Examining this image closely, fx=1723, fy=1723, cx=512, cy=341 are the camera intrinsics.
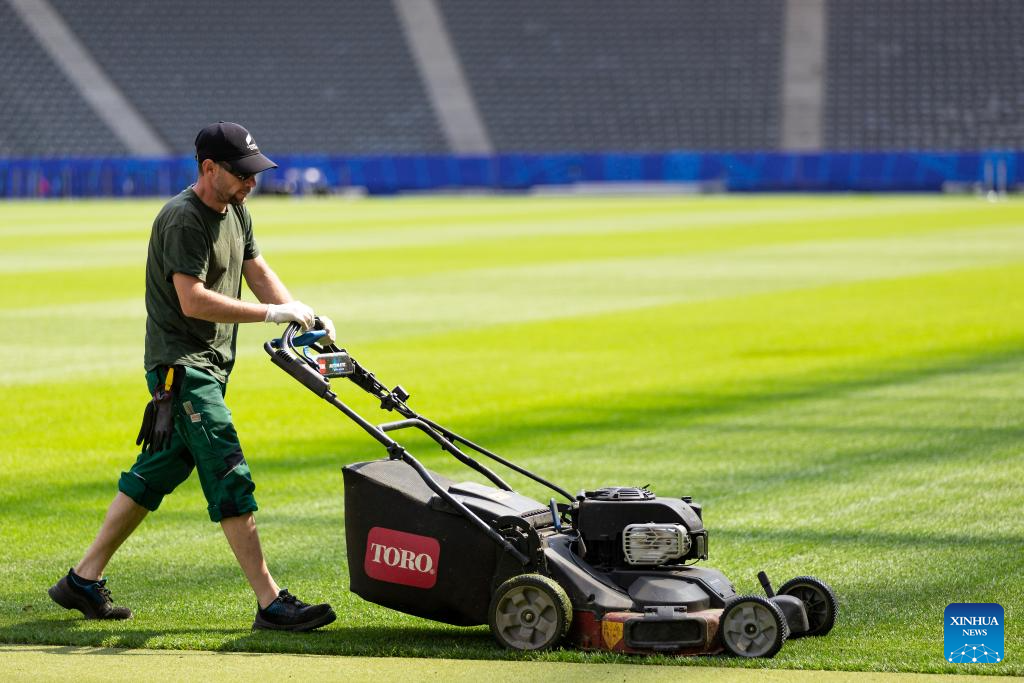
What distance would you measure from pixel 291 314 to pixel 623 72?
66015 millimetres

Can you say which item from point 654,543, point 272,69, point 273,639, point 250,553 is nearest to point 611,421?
point 250,553

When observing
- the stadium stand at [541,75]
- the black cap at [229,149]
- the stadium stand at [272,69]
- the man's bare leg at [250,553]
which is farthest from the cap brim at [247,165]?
the stadium stand at [272,69]

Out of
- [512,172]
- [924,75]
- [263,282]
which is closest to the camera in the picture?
[263,282]

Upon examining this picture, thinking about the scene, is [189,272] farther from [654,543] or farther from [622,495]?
[654,543]

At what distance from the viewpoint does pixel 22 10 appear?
235 ft

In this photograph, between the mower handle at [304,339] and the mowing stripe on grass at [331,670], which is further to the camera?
the mower handle at [304,339]

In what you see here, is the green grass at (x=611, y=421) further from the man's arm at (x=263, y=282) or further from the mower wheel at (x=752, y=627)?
Answer: the man's arm at (x=263, y=282)

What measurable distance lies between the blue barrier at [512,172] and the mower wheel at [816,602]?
2214 inches

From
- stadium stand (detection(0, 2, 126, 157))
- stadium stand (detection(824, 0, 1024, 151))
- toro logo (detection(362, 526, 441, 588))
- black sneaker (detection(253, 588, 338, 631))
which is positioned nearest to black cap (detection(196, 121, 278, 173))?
toro logo (detection(362, 526, 441, 588))

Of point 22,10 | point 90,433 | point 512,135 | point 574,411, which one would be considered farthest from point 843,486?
point 22,10

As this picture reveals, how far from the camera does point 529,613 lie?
18.3ft

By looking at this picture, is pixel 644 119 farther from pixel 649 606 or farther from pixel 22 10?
pixel 649 606

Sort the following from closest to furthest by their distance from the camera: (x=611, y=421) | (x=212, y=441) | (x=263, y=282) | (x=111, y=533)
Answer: (x=212, y=441)
(x=111, y=533)
(x=263, y=282)
(x=611, y=421)

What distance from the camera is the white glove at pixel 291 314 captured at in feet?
19.0
